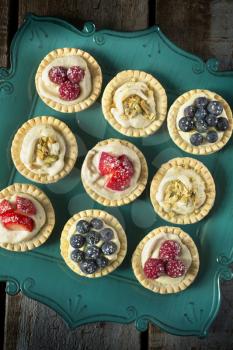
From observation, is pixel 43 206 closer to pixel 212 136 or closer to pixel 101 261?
pixel 101 261

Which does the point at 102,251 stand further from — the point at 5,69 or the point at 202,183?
the point at 5,69

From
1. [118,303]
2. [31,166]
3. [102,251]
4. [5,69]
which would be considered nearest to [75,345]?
[118,303]

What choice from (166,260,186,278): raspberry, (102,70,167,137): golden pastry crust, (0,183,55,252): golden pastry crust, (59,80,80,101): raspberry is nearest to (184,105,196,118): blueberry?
(102,70,167,137): golden pastry crust

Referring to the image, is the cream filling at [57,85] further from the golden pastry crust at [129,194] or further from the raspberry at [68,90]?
the golden pastry crust at [129,194]

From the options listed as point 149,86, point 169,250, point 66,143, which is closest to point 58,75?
point 66,143

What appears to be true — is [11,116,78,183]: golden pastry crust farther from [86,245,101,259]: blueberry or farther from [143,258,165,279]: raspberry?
[143,258,165,279]: raspberry

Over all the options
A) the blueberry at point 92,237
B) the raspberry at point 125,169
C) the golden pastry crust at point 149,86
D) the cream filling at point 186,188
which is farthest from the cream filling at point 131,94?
the blueberry at point 92,237
